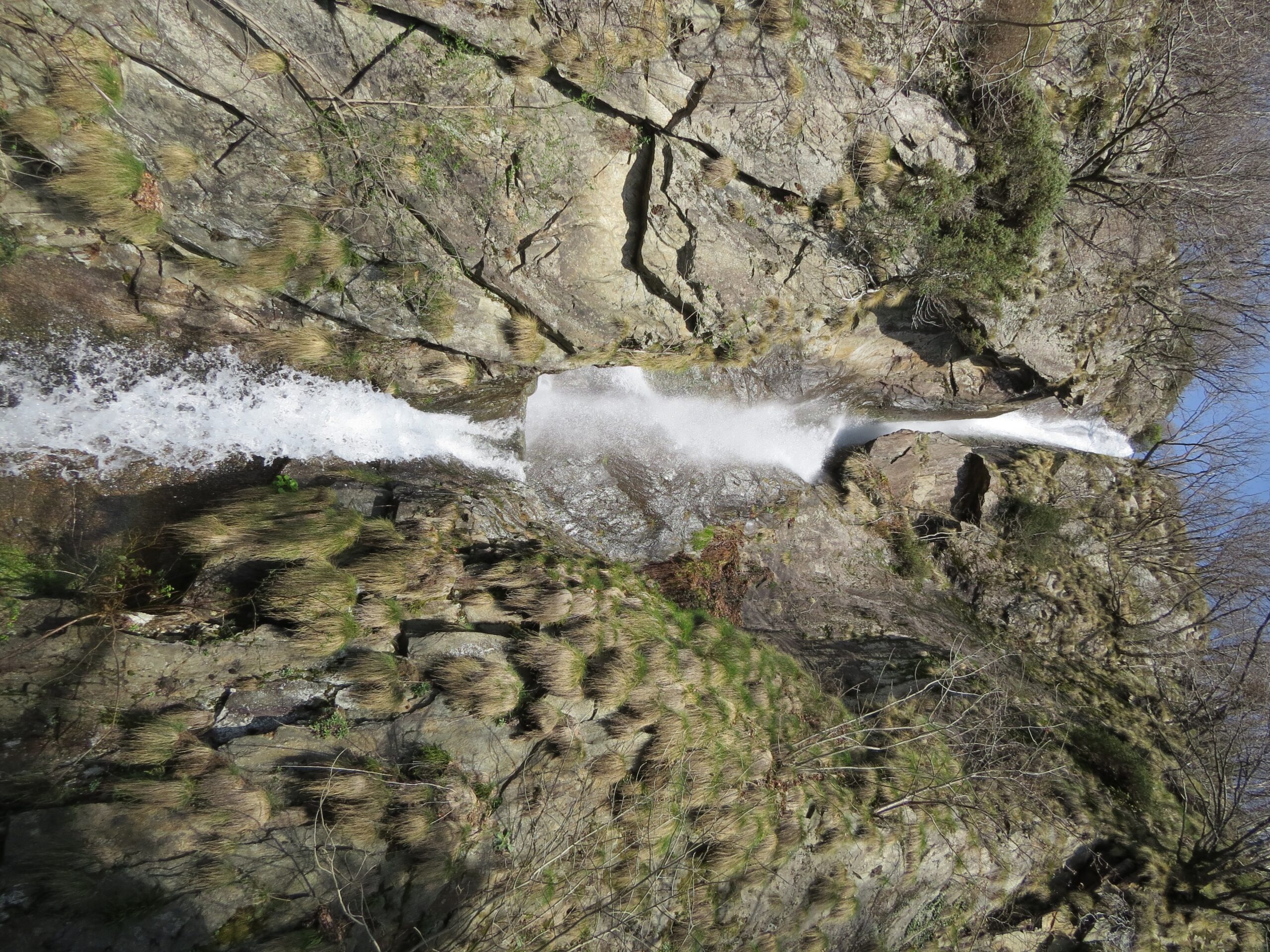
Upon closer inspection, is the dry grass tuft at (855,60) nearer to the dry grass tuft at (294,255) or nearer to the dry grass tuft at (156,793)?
the dry grass tuft at (294,255)

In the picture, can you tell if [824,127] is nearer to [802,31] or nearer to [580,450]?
[802,31]

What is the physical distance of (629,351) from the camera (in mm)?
8359

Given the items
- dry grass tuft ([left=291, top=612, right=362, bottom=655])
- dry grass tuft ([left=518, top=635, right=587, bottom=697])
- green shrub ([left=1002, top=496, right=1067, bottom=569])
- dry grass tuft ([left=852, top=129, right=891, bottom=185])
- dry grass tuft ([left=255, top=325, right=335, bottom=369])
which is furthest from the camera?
green shrub ([left=1002, top=496, right=1067, bottom=569])

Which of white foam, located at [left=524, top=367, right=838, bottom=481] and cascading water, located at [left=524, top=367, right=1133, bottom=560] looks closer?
cascading water, located at [left=524, top=367, right=1133, bottom=560]

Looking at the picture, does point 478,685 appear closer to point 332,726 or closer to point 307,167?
point 332,726

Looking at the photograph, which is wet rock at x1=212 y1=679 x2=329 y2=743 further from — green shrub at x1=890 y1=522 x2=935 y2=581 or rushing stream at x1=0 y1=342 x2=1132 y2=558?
green shrub at x1=890 y1=522 x2=935 y2=581

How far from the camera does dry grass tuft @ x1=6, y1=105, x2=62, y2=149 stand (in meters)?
5.28

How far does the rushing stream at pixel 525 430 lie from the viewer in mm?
6203

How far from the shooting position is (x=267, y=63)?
19.0 ft

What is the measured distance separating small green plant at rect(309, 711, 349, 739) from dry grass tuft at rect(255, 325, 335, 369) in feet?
13.6

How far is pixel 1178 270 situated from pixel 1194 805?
8.68m

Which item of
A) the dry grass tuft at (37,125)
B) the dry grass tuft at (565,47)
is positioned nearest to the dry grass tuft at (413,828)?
the dry grass tuft at (37,125)

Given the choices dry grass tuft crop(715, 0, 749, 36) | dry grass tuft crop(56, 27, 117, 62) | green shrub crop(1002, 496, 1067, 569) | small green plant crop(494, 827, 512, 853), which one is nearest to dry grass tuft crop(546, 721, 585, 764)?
small green plant crop(494, 827, 512, 853)

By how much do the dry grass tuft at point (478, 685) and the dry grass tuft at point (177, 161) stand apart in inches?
210
